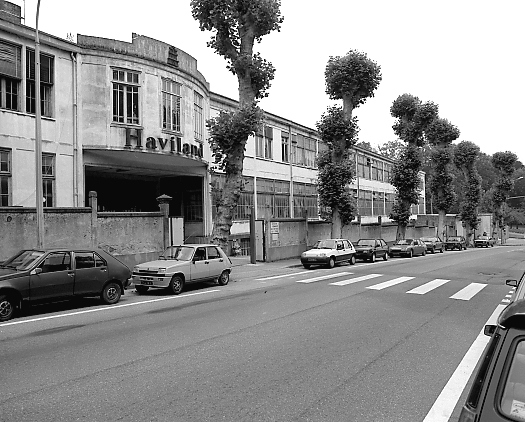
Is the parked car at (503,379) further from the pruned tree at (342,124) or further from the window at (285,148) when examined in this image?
the window at (285,148)

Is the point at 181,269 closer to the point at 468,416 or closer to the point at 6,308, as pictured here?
the point at 6,308

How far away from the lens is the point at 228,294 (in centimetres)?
1435

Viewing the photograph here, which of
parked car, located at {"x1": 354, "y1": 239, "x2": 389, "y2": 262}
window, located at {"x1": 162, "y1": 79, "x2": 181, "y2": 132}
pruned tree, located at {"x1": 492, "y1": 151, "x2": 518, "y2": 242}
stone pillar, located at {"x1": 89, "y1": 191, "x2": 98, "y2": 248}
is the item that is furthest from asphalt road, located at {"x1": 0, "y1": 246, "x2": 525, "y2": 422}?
pruned tree, located at {"x1": 492, "y1": 151, "x2": 518, "y2": 242}

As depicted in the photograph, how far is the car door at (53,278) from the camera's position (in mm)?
10711

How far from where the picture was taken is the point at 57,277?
11195mm

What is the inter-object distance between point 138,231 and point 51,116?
21.1ft

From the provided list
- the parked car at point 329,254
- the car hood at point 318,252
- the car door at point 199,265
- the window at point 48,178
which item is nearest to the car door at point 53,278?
the car door at point 199,265

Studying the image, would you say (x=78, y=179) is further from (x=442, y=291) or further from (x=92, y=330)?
(x=442, y=291)

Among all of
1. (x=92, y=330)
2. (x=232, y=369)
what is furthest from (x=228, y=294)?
(x=232, y=369)

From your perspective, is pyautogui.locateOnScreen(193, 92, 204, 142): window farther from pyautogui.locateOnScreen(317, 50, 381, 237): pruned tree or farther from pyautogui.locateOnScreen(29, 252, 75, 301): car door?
pyautogui.locateOnScreen(29, 252, 75, 301): car door

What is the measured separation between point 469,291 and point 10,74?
18.6 metres

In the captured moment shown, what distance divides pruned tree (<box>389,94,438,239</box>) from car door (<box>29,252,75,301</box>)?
35170mm

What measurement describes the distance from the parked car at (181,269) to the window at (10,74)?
9.31 metres

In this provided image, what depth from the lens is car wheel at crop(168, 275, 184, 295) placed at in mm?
14360
